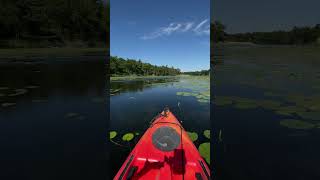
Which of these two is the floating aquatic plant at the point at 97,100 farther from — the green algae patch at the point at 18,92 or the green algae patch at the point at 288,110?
the green algae patch at the point at 288,110

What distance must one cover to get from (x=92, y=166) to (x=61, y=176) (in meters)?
0.46

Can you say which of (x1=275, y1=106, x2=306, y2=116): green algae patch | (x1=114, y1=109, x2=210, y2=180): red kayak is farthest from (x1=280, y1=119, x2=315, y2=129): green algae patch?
(x1=114, y1=109, x2=210, y2=180): red kayak

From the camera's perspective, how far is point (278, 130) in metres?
4.98

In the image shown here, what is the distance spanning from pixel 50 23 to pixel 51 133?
54.1ft

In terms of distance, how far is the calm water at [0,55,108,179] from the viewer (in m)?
3.62

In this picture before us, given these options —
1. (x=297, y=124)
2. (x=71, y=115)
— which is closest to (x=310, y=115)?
(x=297, y=124)

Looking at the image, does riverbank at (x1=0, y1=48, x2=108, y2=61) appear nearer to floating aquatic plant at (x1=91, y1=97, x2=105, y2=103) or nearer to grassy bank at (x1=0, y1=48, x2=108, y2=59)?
grassy bank at (x1=0, y1=48, x2=108, y2=59)

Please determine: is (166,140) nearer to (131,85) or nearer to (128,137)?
(128,137)

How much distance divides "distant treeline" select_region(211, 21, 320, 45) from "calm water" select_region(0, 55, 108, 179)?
15.3 meters

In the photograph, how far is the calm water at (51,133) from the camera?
362cm

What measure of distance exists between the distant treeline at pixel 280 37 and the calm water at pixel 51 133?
50.2ft

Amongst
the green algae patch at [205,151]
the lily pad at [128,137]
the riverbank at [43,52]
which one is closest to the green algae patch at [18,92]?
the lily pad at [128,137]

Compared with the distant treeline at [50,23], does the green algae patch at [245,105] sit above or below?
below

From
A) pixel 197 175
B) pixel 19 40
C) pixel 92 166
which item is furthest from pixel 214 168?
pixel 19 40
